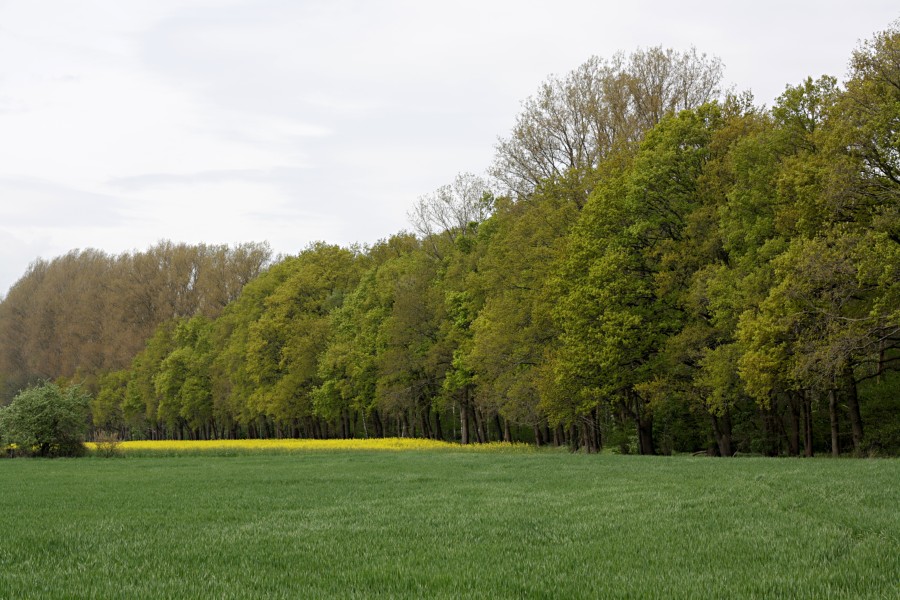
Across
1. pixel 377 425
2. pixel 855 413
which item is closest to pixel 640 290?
pixel 855 413

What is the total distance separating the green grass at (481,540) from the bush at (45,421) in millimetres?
28287

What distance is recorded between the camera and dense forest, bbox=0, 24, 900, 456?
27.1 metres

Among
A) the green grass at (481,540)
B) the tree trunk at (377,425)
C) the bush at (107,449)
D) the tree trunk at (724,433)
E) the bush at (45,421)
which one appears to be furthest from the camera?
the tree trunk at (377,425)

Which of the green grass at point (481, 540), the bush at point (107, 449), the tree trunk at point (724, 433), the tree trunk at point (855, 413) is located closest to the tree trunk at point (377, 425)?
the bush at point (107, 449)

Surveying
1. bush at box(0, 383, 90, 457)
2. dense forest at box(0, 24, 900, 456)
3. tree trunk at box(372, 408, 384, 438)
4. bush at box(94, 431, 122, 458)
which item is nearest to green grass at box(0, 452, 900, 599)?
dense forest at box(0, 24, 900, 456)

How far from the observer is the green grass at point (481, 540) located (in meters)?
8.25

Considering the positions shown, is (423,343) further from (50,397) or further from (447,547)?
(447,547)

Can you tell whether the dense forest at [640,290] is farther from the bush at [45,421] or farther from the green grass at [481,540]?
the bush at [45,421]

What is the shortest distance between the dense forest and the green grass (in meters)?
8.82

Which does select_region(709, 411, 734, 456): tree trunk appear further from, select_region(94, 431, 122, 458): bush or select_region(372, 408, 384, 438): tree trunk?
select_region(372, 408, 384, 438): tree trunk

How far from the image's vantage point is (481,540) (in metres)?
11.4

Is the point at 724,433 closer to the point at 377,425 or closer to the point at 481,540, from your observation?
the point at 481,540

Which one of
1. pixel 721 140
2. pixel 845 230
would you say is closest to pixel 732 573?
pixel 845 230

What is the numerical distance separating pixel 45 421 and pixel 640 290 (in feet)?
111
